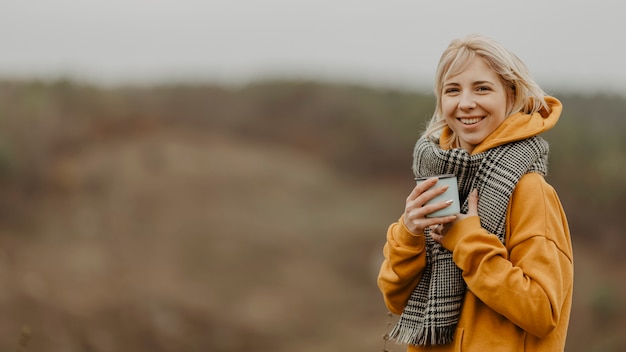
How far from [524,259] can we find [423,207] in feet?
0.95

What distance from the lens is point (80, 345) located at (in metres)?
12.1

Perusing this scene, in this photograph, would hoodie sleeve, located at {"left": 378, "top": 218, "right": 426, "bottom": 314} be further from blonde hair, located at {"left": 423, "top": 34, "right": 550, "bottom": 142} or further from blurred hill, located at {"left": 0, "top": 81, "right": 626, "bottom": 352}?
blurred hill, located at {"left": 0, "top": 81, "right": 626, "bottom": 352}

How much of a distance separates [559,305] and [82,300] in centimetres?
1234

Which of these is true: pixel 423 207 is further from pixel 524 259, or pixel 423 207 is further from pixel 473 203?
pixel 524 259

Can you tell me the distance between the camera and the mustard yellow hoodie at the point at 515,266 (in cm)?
195

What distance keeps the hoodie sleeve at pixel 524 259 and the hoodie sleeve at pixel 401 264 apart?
0.11m

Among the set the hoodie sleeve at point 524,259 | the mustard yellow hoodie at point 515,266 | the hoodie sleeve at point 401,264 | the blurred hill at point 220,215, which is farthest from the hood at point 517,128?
the blurred hill at point 220,215

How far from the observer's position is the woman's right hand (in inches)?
80.0

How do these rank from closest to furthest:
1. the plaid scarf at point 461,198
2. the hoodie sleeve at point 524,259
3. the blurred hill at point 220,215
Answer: the hoodie sleeve at point 524,259 < the plaid scarf at point 461,198 < the blurred hill at point 220,215

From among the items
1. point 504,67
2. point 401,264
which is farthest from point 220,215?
point 504,67

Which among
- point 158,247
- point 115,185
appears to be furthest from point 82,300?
point 115,185

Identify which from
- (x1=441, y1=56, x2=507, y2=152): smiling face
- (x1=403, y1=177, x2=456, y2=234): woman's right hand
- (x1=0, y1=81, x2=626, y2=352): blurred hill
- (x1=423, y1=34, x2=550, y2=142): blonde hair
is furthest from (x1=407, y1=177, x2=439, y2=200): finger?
(x1=0, y1=81, x2=626, y2=352): blurred hill

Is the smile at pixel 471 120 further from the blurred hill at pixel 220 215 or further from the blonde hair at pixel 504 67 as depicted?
the blurred hill at pixel 220 215

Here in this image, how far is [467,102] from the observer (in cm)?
217
